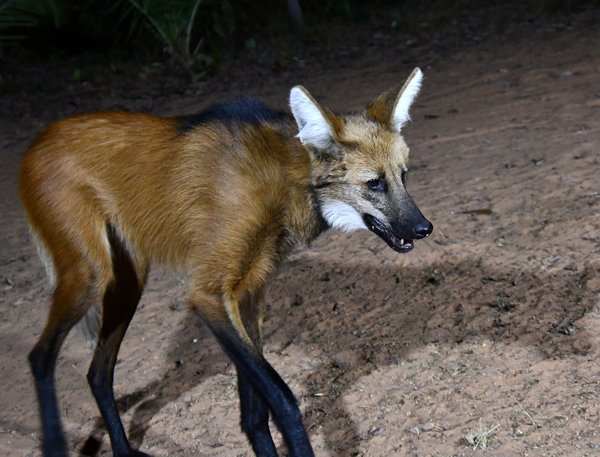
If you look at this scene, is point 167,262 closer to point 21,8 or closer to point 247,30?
point 21,8

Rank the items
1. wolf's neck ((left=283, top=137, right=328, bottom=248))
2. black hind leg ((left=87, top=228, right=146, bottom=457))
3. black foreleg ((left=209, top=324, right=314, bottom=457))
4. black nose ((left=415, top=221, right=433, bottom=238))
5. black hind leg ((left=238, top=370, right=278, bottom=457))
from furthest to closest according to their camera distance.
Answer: black hind leg ((left=87, top=228, right=146, bottom=457))
black hind leg ((left=238, top=370, right=278, bottom=457))
wolf's neck ((left=283, top=137, right=328, bottom=248))
black nose ((left=415, top=221, right=433, bottom=238))
black foreleg ((left=209, top=324, right=314, bottom=457))

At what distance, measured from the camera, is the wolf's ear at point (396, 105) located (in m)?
3.41

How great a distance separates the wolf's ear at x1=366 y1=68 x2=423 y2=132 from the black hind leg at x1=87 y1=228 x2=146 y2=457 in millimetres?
1180

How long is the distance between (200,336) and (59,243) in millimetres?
1105

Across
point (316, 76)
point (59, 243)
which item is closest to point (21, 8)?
point (316, 76)

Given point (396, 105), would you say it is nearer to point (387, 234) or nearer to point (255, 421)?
point (387, 234)

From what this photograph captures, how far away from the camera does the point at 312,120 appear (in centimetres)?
317

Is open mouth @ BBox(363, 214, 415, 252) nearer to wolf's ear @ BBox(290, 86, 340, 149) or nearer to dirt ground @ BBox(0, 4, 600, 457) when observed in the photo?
wolf's ear @ BBox(290, 86, 340, 149)

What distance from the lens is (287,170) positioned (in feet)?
11.0

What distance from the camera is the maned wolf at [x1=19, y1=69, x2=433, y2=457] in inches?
127

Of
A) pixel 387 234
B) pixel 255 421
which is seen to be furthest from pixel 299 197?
pixel 255 421

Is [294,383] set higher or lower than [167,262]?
lower

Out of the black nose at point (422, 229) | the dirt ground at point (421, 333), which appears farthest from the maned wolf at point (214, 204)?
the dirt ground at point (421, 333)

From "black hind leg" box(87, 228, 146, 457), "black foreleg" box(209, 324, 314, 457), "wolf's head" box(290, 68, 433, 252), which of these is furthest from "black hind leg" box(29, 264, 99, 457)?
"wolf's head" box(290, 68, 433, 252)
